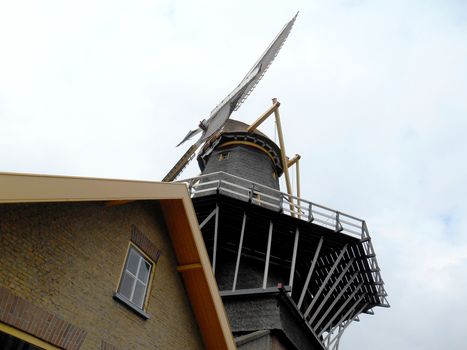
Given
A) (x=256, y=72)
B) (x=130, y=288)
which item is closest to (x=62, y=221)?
(x=130, y=288)

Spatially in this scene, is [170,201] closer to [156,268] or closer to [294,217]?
[156,268]

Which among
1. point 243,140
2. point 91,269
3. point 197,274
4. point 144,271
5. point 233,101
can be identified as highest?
point 233,101

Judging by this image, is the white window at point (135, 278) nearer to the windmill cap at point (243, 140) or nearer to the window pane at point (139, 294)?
the window pane at point (139, 294)

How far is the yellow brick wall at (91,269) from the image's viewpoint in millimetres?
4527

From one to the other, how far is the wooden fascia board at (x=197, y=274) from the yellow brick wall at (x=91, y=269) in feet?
0.68

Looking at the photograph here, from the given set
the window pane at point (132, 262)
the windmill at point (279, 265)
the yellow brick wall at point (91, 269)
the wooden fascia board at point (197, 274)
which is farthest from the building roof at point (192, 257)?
the windmill at point (279, 265)

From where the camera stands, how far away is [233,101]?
2022 cm

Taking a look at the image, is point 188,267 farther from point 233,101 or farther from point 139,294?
point 233,101

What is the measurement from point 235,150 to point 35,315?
1454cm

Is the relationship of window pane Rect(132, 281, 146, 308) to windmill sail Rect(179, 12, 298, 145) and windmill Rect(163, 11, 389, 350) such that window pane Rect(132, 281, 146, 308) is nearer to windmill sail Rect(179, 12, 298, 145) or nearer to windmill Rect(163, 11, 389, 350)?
windmill Rect(163, 11, 389, 350)

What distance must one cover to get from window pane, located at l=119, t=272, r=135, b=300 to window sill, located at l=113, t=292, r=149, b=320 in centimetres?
23

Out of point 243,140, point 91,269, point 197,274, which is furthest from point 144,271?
point 243,140

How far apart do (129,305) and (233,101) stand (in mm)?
15528

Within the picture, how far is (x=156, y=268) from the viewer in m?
6.70
